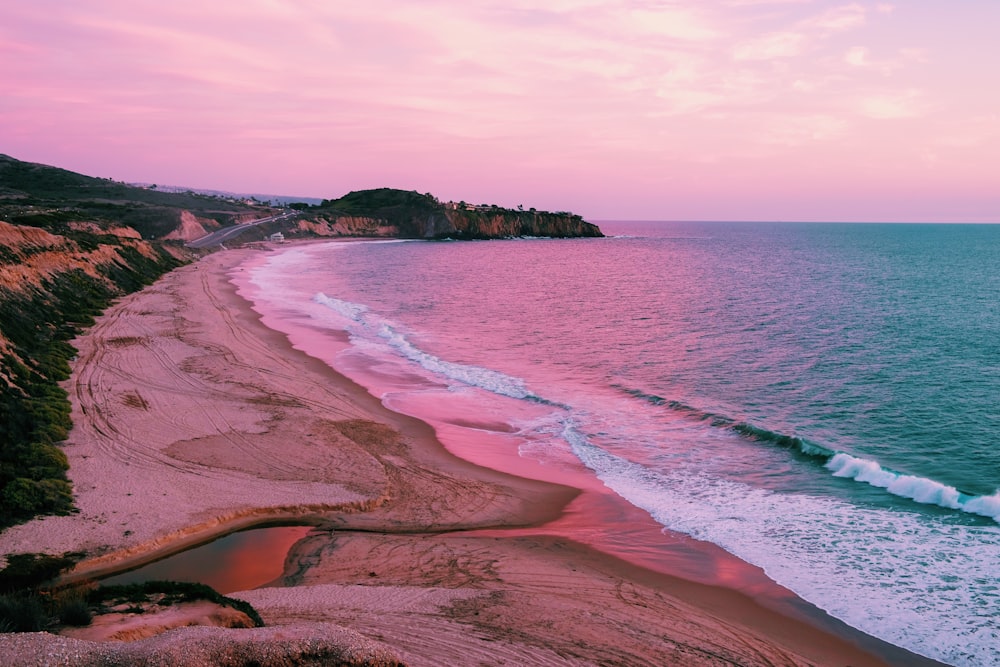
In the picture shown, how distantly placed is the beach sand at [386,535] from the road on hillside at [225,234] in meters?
72.7

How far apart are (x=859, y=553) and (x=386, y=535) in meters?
9.67

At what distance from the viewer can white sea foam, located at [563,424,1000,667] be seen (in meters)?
10.9

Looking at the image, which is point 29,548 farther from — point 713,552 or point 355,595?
point 713,552

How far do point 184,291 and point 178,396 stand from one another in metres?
29.6

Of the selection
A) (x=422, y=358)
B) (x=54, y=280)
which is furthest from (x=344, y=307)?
(x=422, y=358)

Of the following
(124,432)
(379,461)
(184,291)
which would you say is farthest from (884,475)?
(184,291)

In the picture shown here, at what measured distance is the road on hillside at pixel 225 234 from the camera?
92.9 meters

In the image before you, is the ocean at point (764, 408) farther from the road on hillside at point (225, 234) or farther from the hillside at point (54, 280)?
the road on hillside at point (225, 234)

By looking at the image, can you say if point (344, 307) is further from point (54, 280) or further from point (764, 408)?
point (764, 408)

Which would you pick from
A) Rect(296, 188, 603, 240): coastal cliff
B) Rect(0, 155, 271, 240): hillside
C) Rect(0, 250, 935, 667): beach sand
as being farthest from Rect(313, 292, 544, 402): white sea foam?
Rect(296, 188, 603, 240): coastal cliff

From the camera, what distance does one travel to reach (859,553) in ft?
43.8

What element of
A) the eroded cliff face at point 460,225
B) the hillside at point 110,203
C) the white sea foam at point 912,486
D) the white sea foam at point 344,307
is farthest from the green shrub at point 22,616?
the eroded cliff face at point 460,225

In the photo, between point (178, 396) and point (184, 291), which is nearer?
point (178, 396)

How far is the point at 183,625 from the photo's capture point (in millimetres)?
8359
